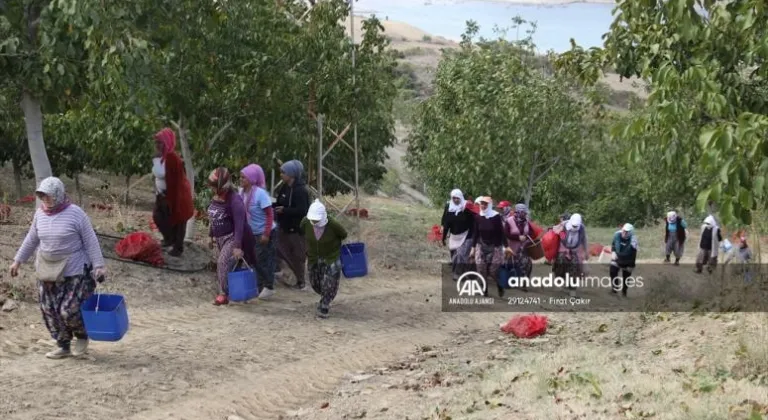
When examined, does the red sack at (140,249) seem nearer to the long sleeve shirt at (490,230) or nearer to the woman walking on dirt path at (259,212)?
the woman walking on dirt path at (259,212)

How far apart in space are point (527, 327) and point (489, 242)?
3.02 meters

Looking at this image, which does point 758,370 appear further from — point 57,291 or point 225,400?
point 57,291

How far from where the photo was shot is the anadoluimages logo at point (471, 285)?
15031mm

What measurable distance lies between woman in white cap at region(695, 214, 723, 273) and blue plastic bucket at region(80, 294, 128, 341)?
49.4 feet

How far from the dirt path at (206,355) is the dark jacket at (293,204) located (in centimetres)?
101

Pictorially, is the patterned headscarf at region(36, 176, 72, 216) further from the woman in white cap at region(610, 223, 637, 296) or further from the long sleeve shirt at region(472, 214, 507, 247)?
the woman in white cap at region(610, 223, 637, 296)

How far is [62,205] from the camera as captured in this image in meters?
8.41

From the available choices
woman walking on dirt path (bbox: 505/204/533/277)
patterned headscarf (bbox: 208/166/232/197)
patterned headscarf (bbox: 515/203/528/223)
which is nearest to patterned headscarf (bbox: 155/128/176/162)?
patterned headscarf (bbox: 208/166/232/197)

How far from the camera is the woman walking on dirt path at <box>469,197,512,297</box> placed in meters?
14.5

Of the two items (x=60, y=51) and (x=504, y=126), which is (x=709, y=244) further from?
(x=60, y=51)

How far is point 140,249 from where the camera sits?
42.9 feet

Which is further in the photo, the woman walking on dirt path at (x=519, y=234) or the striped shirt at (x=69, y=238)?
the woman walking on dirt path at (x=519, y=234)

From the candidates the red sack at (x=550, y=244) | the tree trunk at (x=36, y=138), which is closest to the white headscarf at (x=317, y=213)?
the tree trunk at (x=36, y=138)

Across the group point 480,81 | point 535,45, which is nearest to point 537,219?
point 535,45
